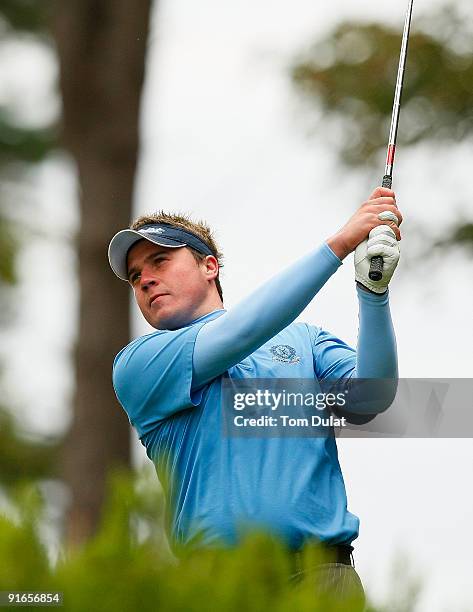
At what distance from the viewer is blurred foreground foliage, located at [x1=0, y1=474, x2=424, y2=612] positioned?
4.43ft

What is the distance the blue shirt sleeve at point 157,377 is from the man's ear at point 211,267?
218 mm

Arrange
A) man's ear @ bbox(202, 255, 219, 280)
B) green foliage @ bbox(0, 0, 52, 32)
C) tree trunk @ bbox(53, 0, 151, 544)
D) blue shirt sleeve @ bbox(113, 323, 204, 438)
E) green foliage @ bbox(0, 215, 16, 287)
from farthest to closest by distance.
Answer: green foliage @ bbox(0, 0, 52, 32)
green foliage @ bbox(0, 215, 16, 287)
tree trunk @ bbox(53, 0, 151, 544)
man's ear @ bbox(202, 255, 219, 280)
blue shirt sleeve @ bbox(113, 323, 204, 438)

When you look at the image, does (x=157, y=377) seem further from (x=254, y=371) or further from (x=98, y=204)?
(x=98, y=204)

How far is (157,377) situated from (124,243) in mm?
373

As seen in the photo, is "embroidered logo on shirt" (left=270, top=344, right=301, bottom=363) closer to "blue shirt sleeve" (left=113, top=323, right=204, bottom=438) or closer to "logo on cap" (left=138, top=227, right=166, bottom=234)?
"blue shirt sleeve" (left=113, top=323, right=204, bottom=438)

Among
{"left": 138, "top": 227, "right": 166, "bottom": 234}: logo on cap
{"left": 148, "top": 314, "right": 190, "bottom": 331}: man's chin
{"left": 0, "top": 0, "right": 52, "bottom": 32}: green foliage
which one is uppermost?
{"left": 0, "top": 0, "right": 52, "bottom": 32}: green foliage

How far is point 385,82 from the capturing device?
290 inches

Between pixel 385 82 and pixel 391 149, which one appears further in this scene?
pixel 385 82

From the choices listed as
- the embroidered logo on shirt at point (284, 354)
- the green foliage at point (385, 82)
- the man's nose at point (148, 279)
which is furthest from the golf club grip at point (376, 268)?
the green foliage at point (385, 82)

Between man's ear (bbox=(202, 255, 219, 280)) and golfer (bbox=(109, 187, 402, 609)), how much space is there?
0.24 ft

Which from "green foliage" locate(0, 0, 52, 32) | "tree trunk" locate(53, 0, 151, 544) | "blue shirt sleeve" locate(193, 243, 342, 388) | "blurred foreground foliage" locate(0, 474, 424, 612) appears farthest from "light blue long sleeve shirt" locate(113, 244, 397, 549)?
"green foliage" locate(0, 0, 52, 32)

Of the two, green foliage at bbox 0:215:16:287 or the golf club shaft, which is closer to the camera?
the golf club shaft

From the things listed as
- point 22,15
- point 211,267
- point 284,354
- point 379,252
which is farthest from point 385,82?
point 379,252

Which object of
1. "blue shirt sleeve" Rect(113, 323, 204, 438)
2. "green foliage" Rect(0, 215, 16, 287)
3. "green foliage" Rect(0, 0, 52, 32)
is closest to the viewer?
"blue shirt sleeve" Rect(113, 323, 204, 438)
